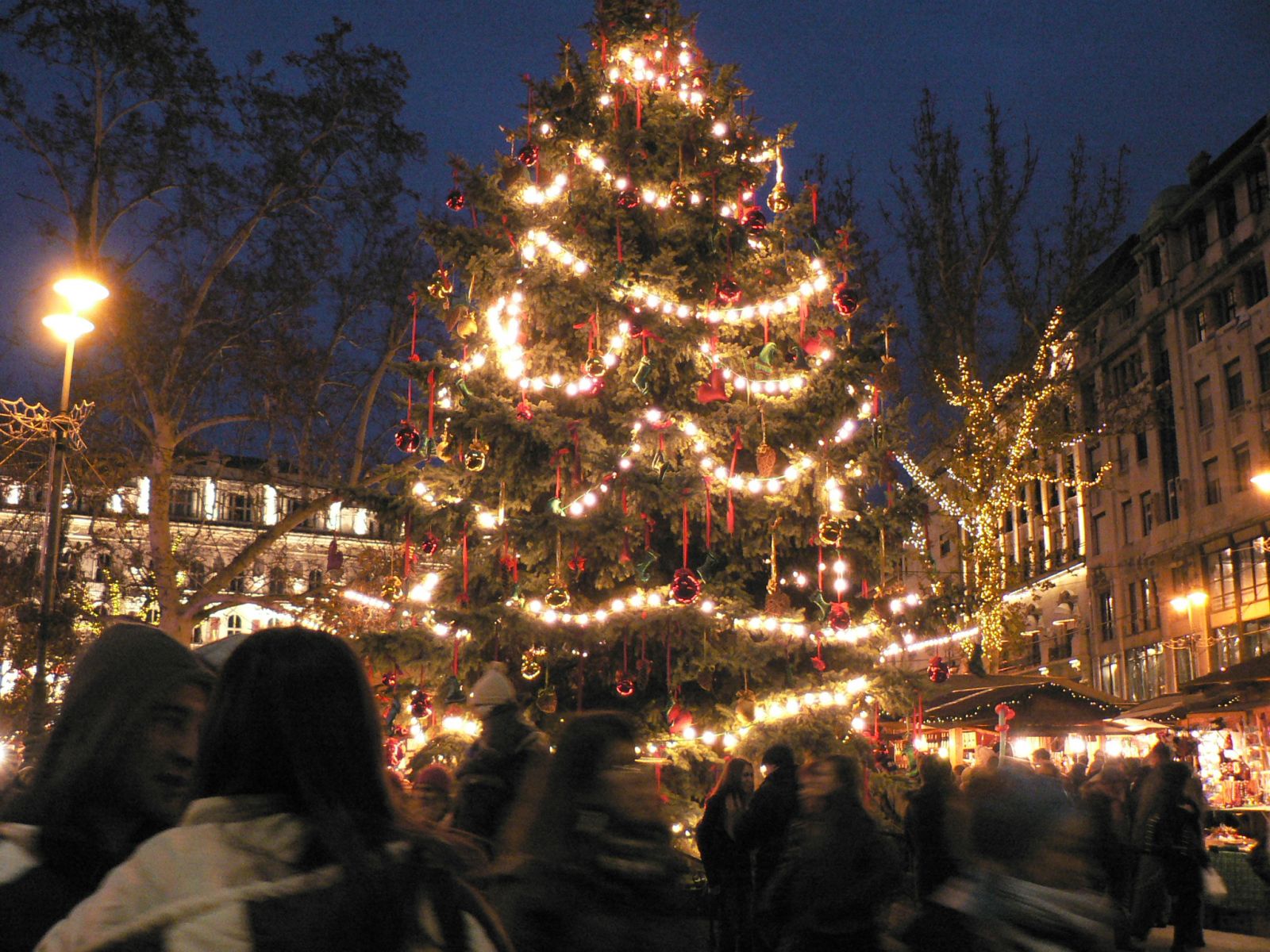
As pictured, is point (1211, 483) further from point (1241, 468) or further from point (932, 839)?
point (932, 839)

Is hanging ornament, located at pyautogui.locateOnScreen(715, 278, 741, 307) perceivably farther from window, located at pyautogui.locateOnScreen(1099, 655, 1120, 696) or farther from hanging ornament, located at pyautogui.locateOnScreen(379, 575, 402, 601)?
window, located at pyautogui.locateOnScreen(1099, 655, 1120, 696)

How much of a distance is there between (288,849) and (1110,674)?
175 ft

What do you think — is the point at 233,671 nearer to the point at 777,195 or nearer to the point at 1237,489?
the point at 777,195

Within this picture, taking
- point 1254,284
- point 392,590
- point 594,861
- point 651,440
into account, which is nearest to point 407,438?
point 392,590

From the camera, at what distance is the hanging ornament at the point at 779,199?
46.0ft

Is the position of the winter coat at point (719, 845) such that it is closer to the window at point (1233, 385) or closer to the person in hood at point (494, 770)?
the person in hood at point (494, 770)

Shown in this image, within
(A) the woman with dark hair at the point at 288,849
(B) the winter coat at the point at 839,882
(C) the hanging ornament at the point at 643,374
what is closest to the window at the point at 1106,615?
(C) the hanging ornament at the point at 643,374

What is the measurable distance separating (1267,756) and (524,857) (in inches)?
1098

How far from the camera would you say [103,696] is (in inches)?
104

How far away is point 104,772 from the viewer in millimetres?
2582

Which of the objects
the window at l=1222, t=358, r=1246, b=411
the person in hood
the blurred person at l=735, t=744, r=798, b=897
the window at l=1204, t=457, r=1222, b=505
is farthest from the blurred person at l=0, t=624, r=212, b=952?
the window at l=1204, t=457, r=1222, b=505

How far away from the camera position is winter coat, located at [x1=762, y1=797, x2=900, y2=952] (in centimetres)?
514

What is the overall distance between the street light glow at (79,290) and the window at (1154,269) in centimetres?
4169

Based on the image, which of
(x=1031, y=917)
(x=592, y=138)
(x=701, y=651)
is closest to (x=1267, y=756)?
(x=701, y=651)
